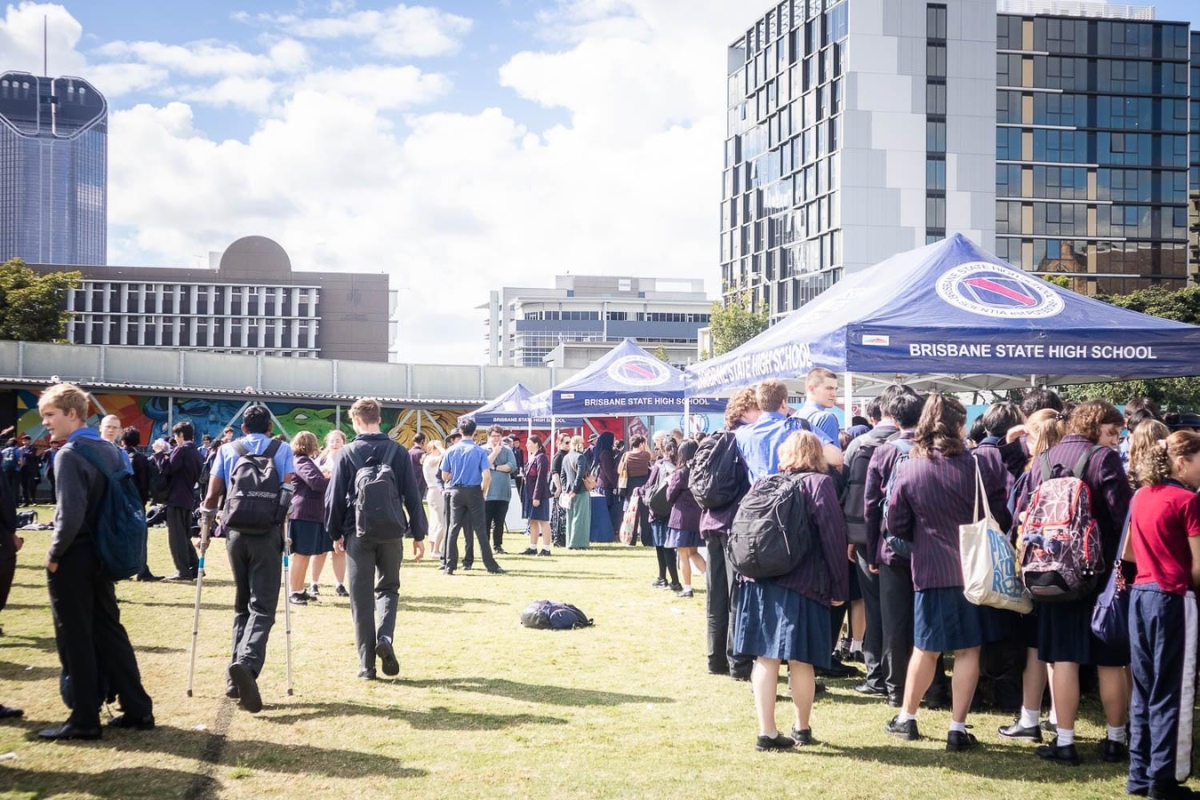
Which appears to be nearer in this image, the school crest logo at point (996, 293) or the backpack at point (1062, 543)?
the backpack at point (1062, 543)

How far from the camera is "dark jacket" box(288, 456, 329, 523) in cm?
1168

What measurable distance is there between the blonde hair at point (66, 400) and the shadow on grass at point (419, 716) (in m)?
2.25

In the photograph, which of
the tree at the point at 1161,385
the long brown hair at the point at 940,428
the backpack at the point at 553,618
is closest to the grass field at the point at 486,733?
the backpack at the point at 553,618

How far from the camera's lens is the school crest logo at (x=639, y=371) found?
2047 centimetres

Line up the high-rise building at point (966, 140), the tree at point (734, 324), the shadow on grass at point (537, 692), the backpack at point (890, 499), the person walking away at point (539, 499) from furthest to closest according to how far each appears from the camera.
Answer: the high-rise building at point (966, 140)
the tree at point (734, 324)
the person walking away at point (539, 499)
the shadow on grass at point (537, 692)
the backpack at point (890, 499)

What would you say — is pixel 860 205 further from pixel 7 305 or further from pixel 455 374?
pixel 7 305

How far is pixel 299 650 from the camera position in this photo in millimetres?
9578

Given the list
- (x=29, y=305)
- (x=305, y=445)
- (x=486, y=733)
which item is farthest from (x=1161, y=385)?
(x=29, y=305)

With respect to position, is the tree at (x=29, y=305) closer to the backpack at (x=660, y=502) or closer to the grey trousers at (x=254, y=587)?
the backpack at (x=660, y=502)

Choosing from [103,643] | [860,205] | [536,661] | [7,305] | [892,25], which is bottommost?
[536,661]

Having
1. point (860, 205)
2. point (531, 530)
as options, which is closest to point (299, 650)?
point (531, 530)

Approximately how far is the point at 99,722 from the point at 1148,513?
5708 millimetres

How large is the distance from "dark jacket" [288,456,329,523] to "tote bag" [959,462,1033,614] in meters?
7.50

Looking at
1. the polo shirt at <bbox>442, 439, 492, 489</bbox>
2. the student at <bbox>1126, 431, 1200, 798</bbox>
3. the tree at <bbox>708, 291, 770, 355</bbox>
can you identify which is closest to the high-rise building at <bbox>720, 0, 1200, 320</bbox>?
the tree at <bbox>708, 291, 770, 355</bbox>
